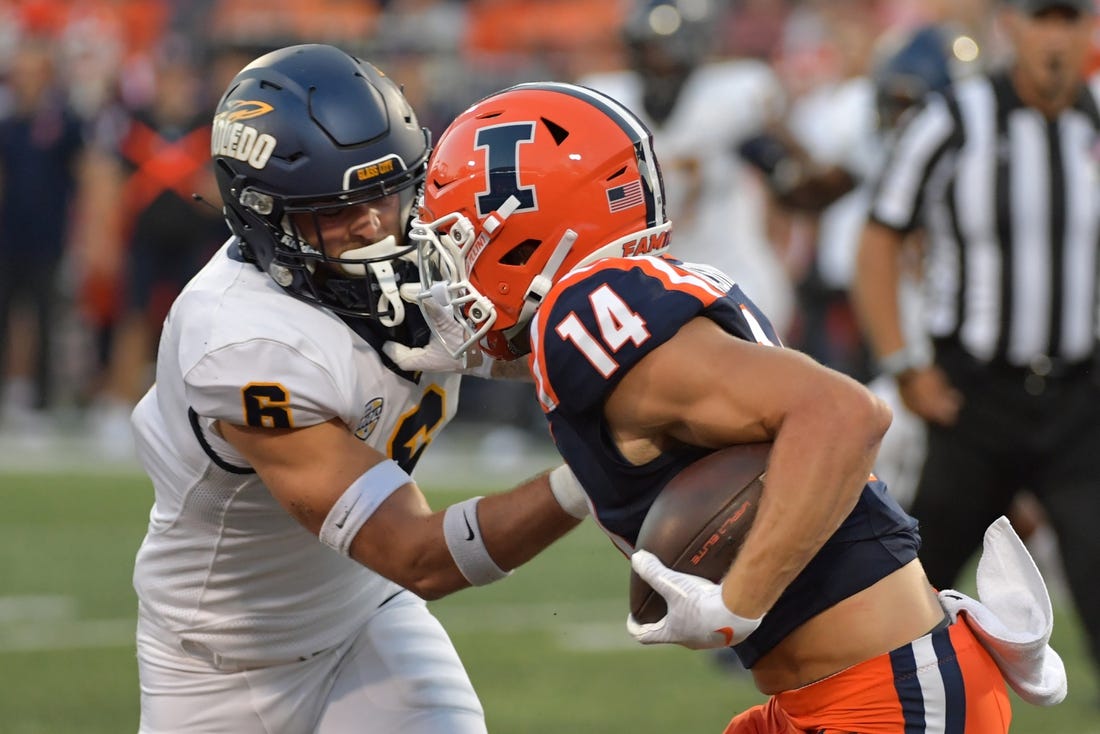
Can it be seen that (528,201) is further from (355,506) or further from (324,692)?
(324,692)

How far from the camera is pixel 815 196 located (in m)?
8.15

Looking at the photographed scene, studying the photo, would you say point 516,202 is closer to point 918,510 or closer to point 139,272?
point 918,510

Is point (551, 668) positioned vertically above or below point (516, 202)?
below

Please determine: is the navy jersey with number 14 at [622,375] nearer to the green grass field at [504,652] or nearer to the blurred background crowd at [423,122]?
the green grass field at [504,652]

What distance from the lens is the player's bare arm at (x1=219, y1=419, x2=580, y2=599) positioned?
2.75m

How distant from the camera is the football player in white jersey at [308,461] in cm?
278

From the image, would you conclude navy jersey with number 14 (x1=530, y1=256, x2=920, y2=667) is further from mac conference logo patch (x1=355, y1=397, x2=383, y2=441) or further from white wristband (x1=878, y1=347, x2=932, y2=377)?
white wristband (x1=878, y1=347, x2=932, y2=377)

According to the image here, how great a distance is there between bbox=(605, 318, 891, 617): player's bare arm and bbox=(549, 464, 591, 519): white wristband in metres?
0.43

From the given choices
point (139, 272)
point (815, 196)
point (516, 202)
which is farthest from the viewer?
point (139, 272)

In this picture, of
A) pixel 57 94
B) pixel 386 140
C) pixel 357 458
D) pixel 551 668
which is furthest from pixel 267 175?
pixel 57 94

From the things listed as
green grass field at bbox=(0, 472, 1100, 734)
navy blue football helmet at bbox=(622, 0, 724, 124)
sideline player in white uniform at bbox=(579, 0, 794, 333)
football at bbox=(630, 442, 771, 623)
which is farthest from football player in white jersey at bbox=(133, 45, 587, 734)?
navy blue football helmet at bbox=(622, 0, 724, 124)

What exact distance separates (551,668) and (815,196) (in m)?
3.47

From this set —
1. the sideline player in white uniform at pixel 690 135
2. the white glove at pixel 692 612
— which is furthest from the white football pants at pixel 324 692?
the sideline player in white uniform at pixel 690 135

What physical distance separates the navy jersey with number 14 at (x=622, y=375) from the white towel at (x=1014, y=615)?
0.15 meters
